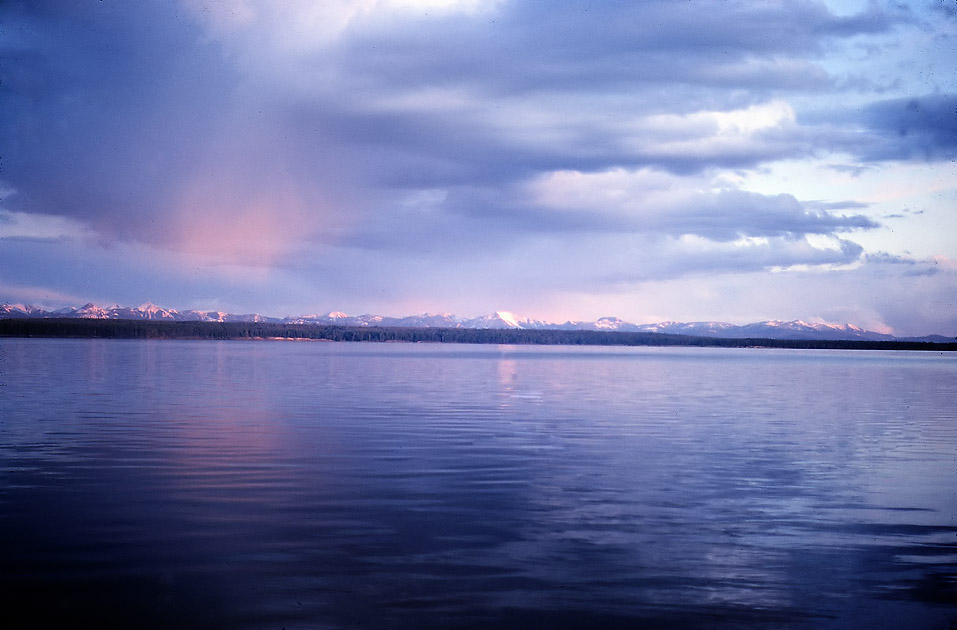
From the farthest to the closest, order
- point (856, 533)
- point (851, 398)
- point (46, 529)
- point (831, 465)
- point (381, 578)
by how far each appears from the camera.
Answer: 1. point (851, 398)
2. point (831, 465)
3. point (856, 533)
4. point (46, 529)
5. point (381, 578)

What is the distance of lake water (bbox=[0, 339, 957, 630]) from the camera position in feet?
35.2

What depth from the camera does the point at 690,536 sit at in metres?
14.6

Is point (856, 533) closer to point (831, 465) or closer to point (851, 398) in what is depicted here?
point (831, 465)

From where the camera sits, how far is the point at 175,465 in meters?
21.3

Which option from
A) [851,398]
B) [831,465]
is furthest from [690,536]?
[851,398]

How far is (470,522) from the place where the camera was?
15.3 m

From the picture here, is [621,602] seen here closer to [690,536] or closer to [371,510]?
[690,536]

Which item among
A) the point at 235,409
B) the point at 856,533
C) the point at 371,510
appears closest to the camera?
the point at 856,533

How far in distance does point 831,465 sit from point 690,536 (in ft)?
34.7

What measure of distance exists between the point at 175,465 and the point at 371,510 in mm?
7643

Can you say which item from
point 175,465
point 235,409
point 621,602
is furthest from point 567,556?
point 235,409

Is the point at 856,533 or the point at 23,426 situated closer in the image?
the point at 856,533

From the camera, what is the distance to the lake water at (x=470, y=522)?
10.7 m

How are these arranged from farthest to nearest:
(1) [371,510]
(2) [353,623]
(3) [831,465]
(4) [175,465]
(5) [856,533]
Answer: (3) [831,465] < (4) [175,465] < (1) [371,510] < (5) [856,533] < (2) [353,623]
